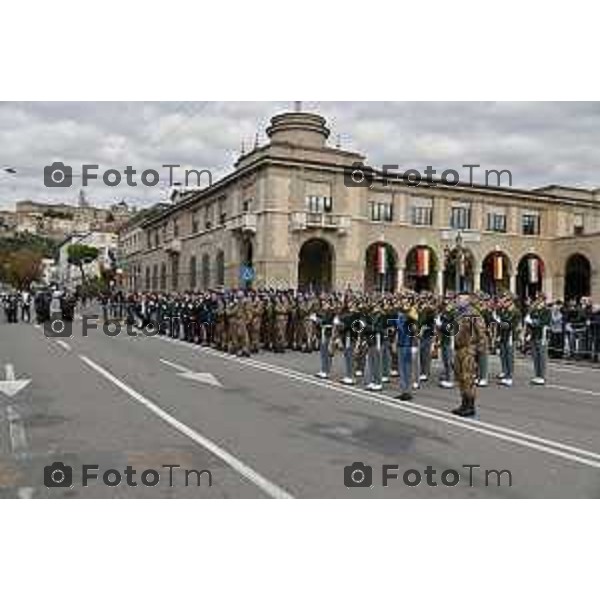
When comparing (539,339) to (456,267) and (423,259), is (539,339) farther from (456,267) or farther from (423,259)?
(456,267)

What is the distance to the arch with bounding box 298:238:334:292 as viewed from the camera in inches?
2336

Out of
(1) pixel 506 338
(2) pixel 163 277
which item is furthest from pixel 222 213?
(1) pixel 506 338

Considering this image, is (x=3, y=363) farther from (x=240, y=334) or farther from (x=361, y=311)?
(x=361, y=311)

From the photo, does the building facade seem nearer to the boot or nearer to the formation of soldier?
the formation of soldier

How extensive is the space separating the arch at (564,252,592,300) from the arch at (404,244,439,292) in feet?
35.7

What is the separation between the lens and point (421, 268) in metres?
64.2

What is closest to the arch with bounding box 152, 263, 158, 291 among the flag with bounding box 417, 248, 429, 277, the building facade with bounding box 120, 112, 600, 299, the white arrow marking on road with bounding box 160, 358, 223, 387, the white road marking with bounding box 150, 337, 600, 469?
the building facade with bounding box 120, 112, 600, 299

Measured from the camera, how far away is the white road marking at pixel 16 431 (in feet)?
30.5

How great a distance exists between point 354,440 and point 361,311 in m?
6.51

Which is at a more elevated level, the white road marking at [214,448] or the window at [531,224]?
the window at [531,224]

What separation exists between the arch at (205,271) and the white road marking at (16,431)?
57282 mm

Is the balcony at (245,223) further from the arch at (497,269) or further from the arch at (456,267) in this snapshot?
the arch at (497,269)

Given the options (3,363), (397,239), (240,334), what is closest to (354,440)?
Result: (3,363)

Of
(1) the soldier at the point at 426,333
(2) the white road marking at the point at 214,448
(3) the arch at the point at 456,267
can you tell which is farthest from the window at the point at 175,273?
(2) the white road marking at the point at 214,448
